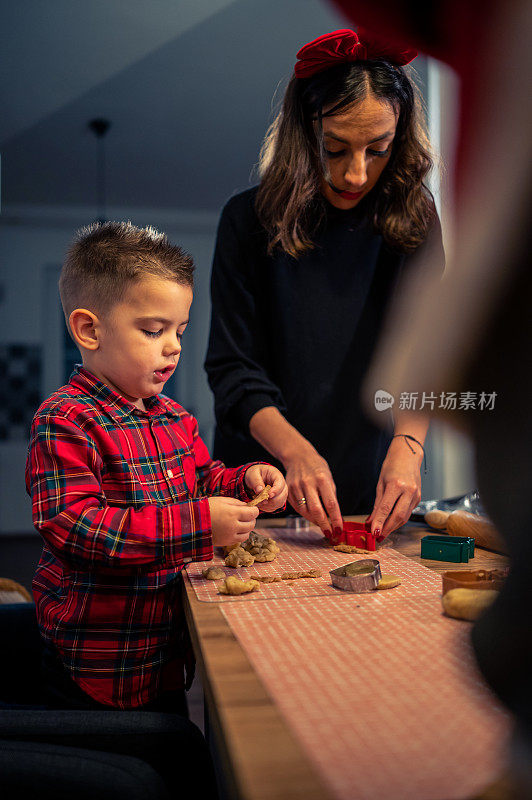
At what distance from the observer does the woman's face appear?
1.14 meters

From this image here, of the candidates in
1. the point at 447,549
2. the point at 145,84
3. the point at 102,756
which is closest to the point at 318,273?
the point at 447,549

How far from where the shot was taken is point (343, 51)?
1168mm

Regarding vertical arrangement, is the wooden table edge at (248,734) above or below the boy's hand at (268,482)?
below

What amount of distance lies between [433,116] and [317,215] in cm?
183

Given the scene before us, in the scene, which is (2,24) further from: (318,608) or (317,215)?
(318,608)

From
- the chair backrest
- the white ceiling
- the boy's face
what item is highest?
the white ceiling

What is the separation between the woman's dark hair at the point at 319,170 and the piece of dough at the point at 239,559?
A: 0.63 m

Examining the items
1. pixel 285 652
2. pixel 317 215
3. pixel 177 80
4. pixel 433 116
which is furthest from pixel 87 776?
pixel 177 80

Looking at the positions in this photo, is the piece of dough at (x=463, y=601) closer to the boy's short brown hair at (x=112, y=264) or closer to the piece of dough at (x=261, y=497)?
the piece of dough at (x=261, y=497)

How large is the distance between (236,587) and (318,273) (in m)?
0.80

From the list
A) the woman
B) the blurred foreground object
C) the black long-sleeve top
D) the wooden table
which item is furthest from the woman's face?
the blurred foreground object

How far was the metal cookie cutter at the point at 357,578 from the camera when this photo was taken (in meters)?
0.77

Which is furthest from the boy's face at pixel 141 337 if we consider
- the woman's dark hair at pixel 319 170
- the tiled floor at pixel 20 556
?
the tiled floor at pixel 20 556

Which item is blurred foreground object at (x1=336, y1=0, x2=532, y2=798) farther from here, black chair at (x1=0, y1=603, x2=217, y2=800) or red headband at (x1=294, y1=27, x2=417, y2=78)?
red headband at (x1=294, y1=27, x2=417, y2=78)
